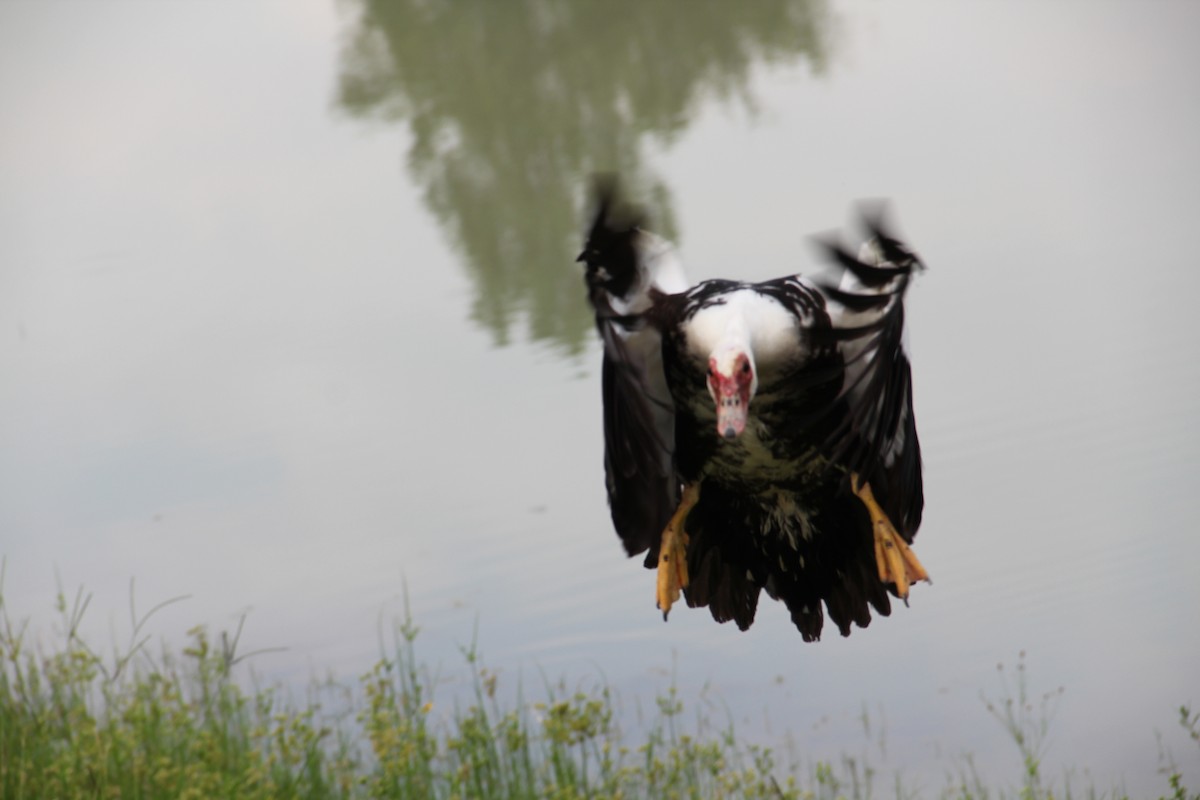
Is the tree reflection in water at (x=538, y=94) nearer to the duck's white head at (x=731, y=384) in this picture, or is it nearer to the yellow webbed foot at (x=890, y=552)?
the yellow webbed foot at (x=890, y=552)

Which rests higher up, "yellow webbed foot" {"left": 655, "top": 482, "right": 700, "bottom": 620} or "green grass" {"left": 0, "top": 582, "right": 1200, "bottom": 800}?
"yellow webbed foot" {"left": 655, "top": 482, "right": 700, "bottom": 620}

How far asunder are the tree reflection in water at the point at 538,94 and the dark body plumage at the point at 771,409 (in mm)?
8274

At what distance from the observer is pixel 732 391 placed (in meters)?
4.49

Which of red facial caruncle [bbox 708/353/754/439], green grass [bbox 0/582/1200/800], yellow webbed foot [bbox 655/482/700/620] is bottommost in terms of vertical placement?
green grass [bbox 0/582/1200/800]

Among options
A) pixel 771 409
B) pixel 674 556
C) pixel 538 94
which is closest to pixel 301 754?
pixel 674 556

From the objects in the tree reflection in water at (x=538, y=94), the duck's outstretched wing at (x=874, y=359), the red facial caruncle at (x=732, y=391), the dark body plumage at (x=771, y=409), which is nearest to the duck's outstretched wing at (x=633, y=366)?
the dark body plumage at (x=771, y=409)

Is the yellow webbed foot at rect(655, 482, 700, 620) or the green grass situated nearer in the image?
the green grass

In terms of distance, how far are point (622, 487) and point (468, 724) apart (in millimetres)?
891

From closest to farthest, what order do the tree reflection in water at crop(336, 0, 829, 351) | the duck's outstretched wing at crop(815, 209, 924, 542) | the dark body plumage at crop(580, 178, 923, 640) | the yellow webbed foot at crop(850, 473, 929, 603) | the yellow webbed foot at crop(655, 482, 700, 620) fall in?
the duck's outstretched wing at crop(815, 209, 924, 542) < the dark body plumage at crop(580, 178, 923, 640) < the yellow webbed foot at crop(850, 473, 929, 603) < the yellow webbed foot at crop(655, 482, 700, 620) < the tree reflection in water at crop(336, 0, 829, 351)

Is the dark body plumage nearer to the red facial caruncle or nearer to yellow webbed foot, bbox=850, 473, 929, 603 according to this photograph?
yellow webbed foot, bbox=850, 473, 929, 603

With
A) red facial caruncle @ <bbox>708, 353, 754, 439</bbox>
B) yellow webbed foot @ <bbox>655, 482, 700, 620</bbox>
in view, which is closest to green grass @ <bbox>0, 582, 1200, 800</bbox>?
yellow webbed foot @ <bbox>655, 482, 700, 620</bbox>

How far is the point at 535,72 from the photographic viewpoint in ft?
59.3

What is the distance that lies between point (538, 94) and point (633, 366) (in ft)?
43.6

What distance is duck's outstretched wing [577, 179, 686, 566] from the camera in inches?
189
